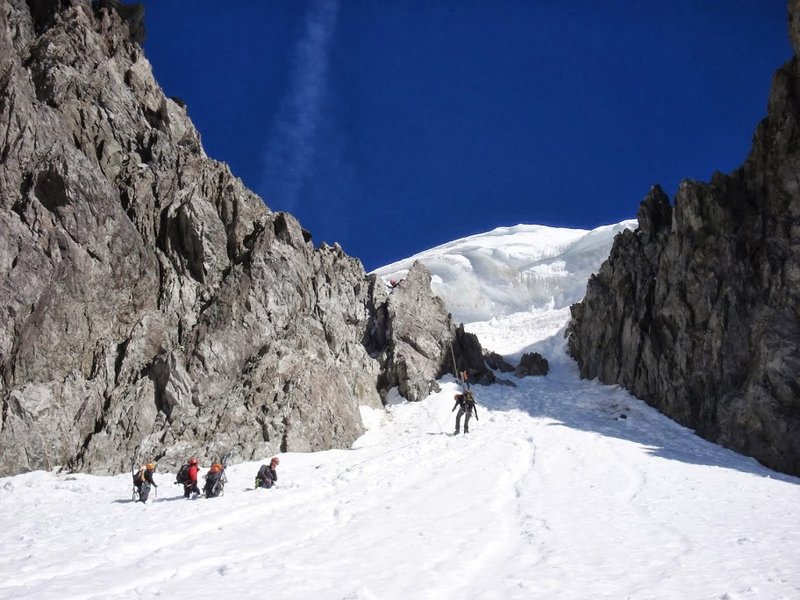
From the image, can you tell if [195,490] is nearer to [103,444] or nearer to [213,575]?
[103,444]

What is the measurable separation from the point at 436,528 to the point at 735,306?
2515 centimetres

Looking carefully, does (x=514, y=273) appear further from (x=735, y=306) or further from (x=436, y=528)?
(x=436, y=528)

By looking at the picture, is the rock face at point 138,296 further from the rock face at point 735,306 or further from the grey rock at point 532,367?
the rock face at point 735,306

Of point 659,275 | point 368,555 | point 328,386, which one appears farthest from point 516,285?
point 368,555

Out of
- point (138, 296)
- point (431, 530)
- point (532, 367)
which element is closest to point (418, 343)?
point (532, 367)

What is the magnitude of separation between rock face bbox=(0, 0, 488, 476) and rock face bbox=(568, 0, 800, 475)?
52.1ft

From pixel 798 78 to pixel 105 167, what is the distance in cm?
3990

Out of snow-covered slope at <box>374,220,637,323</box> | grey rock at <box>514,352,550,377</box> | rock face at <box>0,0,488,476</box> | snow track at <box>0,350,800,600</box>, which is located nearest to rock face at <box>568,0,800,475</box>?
snow track at <box>0,350,800,600</box>

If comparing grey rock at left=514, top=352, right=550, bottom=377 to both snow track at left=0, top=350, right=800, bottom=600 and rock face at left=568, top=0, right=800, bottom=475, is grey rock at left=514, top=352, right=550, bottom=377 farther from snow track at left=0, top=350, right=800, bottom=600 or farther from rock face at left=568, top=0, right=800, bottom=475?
snow track at left=0, top=350, right=800, bottom=600

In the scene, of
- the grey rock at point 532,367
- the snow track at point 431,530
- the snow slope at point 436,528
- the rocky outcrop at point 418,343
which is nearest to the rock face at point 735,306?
the snow slope at point 436,528

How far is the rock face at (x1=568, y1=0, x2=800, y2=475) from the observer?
85.1 ft

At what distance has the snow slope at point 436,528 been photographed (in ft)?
29.2

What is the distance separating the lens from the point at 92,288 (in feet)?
85.1

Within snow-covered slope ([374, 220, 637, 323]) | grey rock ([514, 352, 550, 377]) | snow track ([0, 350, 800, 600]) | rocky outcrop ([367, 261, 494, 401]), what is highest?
snow-covered slope ([374, 220, 637, 323])
